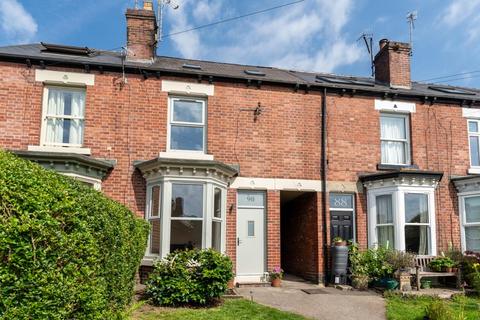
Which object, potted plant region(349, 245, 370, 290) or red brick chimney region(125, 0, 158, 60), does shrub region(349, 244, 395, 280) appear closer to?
potted plant region(349, 245, 370, 290)

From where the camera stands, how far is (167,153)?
38.4 feet

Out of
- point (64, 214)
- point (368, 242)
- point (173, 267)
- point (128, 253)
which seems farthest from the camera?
point (368, 242)

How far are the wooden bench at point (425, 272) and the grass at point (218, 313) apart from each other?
469cm

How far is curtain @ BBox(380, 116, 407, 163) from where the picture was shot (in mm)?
13398

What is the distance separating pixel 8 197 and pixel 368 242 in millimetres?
10886

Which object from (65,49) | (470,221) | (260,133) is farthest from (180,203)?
(470,221)

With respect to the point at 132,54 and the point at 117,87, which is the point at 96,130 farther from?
the point at 132,54

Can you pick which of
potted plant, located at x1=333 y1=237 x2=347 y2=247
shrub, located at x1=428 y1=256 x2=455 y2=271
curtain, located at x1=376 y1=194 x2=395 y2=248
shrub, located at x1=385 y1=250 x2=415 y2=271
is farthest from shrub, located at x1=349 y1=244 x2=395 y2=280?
shrub, located at x1=428 y1=256 x2=455 y2=271

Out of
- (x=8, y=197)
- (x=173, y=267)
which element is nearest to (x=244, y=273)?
(x=173, y=267)

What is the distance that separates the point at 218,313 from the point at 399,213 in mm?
6551

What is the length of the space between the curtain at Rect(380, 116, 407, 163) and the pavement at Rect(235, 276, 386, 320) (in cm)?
447

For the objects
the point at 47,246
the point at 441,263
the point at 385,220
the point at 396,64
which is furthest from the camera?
the point at 396,64

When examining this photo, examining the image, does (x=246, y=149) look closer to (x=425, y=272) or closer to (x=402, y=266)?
(x=402, y=266)

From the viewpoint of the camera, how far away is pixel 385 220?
12.6 metres
